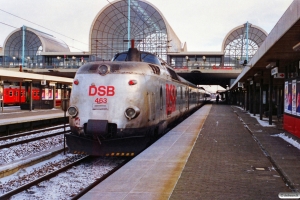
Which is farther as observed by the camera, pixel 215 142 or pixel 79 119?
pixel 215 142

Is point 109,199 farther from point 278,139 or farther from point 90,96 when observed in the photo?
point 278,139

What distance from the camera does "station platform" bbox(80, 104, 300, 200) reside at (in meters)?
6.14

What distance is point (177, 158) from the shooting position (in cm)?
936

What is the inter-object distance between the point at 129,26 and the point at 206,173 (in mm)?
66029

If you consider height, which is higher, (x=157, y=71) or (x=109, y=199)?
(x=157, y=71)

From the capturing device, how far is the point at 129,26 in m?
71.3

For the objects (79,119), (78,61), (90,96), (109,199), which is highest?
(78,61)

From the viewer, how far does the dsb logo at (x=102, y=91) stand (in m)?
10.4

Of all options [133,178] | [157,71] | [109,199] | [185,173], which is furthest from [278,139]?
[109,199]

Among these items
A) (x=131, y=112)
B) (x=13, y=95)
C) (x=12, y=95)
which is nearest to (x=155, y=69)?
(x=131, y=112)

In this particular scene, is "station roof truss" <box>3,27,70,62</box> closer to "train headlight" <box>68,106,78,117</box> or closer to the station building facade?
the station building facade

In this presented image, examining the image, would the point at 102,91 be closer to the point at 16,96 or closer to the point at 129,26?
the point at 16,96

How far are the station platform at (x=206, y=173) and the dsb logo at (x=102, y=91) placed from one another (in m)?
2.10

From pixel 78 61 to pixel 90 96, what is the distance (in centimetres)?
6835
